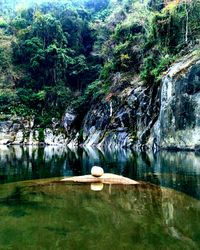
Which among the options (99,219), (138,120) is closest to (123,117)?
(138,120)

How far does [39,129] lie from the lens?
4922 cm

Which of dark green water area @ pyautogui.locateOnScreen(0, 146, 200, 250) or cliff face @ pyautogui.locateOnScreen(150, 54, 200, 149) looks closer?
dark green water area @ pyautogui.locateOnScreen(0, 146, 200, 250)

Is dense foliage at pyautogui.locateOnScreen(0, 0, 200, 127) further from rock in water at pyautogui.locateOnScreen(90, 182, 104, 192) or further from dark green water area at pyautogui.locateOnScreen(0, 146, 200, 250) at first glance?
dark green water area at pyautogui.locateOnScreen(0, 146, 200, 250)

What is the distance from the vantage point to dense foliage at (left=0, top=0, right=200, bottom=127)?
4450 cm

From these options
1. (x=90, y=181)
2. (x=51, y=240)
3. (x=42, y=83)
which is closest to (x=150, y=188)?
(x=90, y=181)

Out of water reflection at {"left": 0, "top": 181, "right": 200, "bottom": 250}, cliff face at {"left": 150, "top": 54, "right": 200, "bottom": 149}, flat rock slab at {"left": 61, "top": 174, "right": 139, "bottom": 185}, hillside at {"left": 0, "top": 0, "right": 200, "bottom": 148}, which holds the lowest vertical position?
water reflection at {"left": 0, "top": 181, "right": 200, "bottom": 250}

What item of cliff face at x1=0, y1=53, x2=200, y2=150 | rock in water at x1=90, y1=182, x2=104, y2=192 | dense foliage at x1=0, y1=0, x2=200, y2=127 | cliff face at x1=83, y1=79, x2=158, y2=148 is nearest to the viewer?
rock in water at x1=90, y1=182, x2=104, y2=192

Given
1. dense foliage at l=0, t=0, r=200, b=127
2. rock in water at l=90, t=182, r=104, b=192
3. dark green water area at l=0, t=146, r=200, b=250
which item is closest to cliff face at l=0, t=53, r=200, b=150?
dense foliage at l=0, t=0, r=200, b=127

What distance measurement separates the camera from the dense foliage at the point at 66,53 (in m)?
44.5

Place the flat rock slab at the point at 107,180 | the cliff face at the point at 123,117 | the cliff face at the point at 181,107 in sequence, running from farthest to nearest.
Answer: the cliff face at the point at 123,117, the cliff face at the point at 181,107, the flat rock slab at the point at 107,180

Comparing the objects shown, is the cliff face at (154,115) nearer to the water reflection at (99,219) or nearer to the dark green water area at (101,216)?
the dark green water area at (101,216)

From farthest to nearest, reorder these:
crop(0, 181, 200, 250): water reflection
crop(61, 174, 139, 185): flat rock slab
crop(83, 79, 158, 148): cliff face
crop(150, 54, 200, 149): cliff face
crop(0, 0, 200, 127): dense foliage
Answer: crop(0, 0, 200, 127): dense foliage
crop(83, 79, 158, 148): cliff face
crop(150, 54, 200, 149): cliff face
crop(61, 174, 139, 185): flat rock slab
crop(0, 181, 200, 250): water reflection

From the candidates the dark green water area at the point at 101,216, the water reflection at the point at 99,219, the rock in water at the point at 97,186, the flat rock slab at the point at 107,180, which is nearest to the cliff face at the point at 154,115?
the flat rock slab at the point at 107,180

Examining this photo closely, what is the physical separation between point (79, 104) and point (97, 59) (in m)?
11.7
